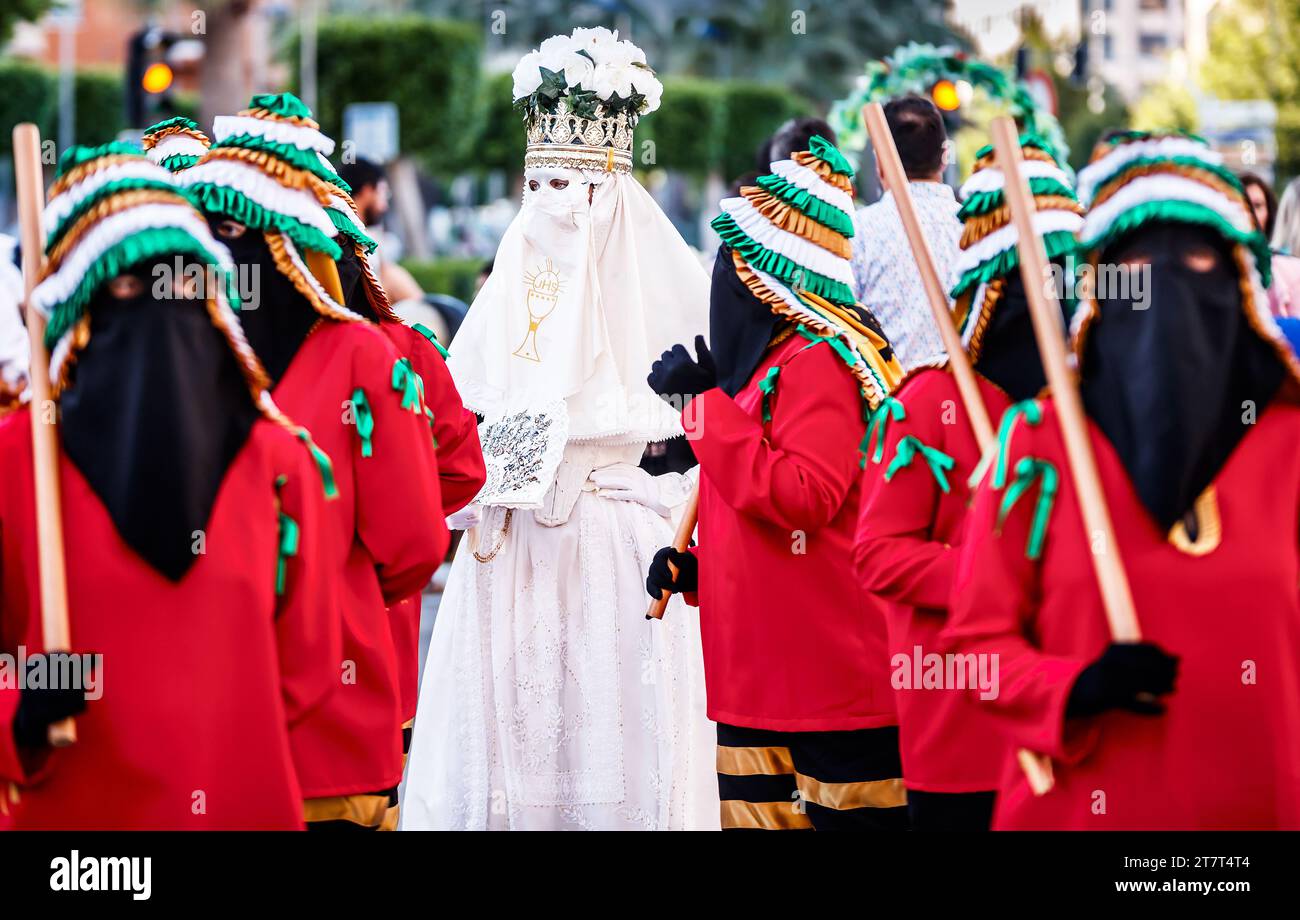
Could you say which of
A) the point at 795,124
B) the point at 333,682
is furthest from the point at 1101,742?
the point at 795,124

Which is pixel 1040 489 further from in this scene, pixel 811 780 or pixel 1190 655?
pixel 811 780

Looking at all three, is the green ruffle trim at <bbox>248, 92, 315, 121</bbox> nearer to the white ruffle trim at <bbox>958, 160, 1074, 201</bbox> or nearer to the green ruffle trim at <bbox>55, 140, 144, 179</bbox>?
the green ruffle trim at <bbox>55, 140, 144, 179</bbox>

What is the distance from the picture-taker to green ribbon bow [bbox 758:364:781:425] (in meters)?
5.51

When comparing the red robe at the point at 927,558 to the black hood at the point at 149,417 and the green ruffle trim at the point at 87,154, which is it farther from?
the green ruffle trim at the point at 87,154

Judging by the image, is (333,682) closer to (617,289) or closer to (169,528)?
(169,528)

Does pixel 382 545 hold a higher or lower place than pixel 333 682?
higher

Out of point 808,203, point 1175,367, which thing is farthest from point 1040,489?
point 808,203

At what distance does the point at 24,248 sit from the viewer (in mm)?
3758

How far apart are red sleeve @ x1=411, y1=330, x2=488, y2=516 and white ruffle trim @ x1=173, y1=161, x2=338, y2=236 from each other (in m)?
0.96

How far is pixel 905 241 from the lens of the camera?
24.9 ft

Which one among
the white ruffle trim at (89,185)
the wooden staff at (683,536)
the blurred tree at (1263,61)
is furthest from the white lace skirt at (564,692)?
the blurred tree at (1263,61)

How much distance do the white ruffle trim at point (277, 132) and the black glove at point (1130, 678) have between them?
2426 mm

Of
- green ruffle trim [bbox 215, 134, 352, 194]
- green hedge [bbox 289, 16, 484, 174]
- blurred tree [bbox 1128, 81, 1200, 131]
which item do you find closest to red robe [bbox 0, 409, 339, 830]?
green ruffle trim [bbox 215, 134, 352, 194]

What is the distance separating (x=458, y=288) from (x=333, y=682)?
93.8 ft
